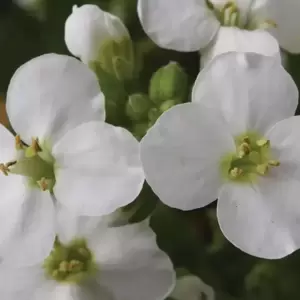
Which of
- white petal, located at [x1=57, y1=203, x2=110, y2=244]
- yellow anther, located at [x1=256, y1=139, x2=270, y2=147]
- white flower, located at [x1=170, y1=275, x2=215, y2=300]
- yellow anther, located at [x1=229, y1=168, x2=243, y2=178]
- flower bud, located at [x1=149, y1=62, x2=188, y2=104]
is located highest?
flower bud, located at [x1=149, y1=62, x2=188, y2=104]

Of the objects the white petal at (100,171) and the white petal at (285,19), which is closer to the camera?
the white petal at (100,171)

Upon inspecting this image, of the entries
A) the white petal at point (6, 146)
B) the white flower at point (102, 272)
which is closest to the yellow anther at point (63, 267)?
the white flower at point (102, 272)

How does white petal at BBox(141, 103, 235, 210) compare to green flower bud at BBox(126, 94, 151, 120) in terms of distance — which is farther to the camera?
green flower bud at BBox(126, 94, 151, 120)

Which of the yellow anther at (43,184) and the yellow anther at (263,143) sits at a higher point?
the yellow anther at (43,184)

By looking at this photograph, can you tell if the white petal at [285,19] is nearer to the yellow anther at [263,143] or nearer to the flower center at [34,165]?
the yellow anther at [263,143]

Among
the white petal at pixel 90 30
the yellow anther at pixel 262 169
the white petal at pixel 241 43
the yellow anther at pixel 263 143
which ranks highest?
the white petal at pixel 90 30

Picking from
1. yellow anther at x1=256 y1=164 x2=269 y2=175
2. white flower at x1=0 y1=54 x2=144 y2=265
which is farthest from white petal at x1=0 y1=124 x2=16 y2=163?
yellow anther at x1=256 y1=164 x2=269 y2=175

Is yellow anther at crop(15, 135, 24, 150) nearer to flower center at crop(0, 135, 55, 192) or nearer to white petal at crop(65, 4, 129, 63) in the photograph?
flower center at crop(0, 135, 55, 192)
